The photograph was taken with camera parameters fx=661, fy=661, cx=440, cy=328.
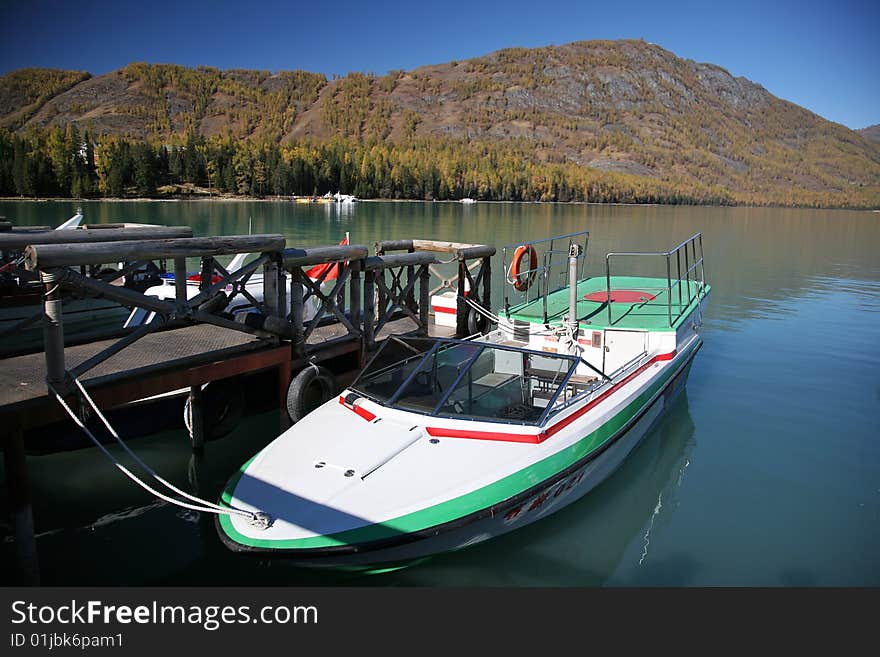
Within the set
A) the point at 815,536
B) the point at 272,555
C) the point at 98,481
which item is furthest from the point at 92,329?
the point at 815,536

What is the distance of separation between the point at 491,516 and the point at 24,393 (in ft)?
15.6

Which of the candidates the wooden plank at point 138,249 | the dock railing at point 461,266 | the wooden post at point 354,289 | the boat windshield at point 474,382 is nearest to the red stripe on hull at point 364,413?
the boat windshield at point 474,382

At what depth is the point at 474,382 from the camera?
779 cm

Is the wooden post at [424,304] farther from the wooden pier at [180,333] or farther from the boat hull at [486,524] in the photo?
the boat hull at [486,524]

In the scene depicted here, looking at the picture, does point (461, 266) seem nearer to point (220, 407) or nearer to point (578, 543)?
point (220, 407)

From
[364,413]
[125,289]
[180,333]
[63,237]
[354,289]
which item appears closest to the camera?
[125,289]

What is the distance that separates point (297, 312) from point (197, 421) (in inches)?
83.1

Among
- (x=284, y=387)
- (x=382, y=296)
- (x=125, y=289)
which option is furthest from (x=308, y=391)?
(x=125, y=289)

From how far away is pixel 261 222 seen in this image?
214 feet

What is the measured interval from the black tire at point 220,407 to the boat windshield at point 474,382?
2632 millimetres

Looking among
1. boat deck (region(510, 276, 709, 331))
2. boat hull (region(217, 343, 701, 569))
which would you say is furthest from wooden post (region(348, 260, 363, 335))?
boat hull (region(217, 343, 701, 569))

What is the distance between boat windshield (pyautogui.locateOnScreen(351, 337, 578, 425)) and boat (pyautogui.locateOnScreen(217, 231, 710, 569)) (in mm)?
16

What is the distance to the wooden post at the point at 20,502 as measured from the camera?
599cm

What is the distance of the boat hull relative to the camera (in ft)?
18.7
